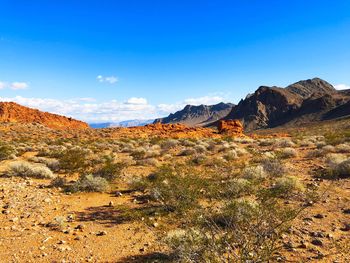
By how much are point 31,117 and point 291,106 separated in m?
96.0

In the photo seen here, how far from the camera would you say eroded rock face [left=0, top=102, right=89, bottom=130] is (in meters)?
79.5

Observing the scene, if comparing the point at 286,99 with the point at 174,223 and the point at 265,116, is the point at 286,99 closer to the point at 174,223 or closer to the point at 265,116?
the point at 265,116

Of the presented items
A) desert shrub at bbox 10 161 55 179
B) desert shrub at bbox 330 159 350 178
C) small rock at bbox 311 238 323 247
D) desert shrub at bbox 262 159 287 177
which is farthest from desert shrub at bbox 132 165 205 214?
desert shrub at bbox 330 159 350 178

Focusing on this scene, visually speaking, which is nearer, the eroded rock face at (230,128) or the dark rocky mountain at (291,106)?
the eroded rock face at (230,128)

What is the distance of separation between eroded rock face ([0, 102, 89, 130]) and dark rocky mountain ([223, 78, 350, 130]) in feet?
229

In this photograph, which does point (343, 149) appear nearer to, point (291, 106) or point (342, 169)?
point (342, 169)

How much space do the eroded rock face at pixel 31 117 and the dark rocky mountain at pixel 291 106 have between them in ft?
229

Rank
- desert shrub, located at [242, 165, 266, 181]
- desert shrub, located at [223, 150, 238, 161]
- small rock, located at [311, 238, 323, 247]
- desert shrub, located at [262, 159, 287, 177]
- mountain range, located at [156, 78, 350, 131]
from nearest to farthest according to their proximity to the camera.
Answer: small rock, located at [311, 238, 323, 247] < desert shrub, located at [242, 165, 266, 181] < desert shrub, located at [262, 159, 287, 177] < desert shrub, located at [223, 150, 238, 161] < mountain range, located at [156, 78, 350, 131]

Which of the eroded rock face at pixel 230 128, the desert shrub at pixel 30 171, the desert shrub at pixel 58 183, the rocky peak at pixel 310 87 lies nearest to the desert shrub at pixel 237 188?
the desert shrub at pixel 58 183

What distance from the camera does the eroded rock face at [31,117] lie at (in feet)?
261

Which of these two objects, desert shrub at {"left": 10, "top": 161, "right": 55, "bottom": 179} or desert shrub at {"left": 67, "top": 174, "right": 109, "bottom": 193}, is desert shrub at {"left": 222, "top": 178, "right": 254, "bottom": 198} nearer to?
desert shrub at {"left": 67, "top": 174, "right": 109, "bottom": 193}

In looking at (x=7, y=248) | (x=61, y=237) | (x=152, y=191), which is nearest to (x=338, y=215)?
(x=152, y=191)

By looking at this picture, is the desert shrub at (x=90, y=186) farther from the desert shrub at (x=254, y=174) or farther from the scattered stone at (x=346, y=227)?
the scattered stone at (x=346, y=227)

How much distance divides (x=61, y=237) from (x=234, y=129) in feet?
154
